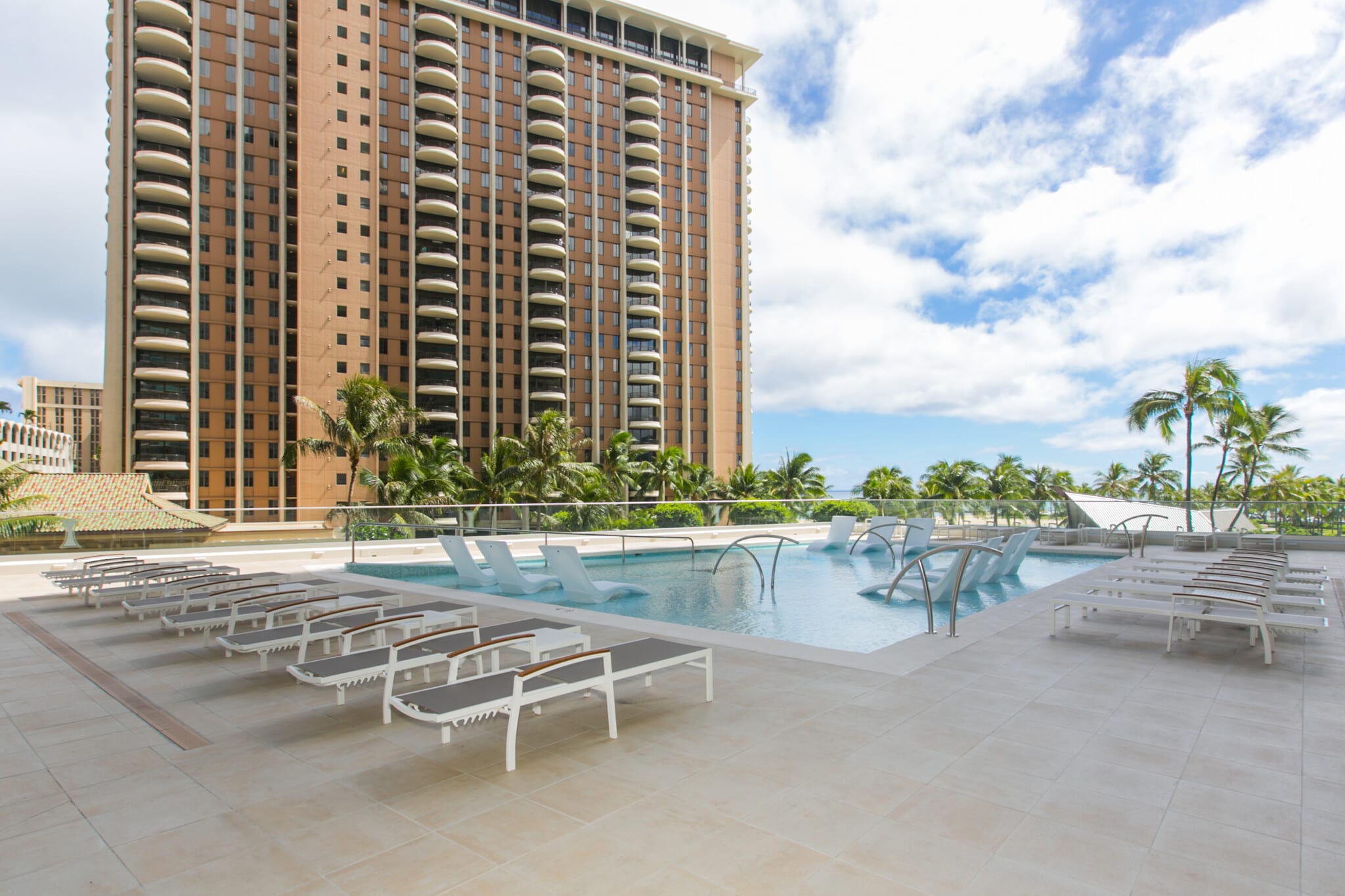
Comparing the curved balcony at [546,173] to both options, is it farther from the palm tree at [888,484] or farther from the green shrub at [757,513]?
the green shrub at [757,513]

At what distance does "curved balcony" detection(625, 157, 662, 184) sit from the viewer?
56.0 metres

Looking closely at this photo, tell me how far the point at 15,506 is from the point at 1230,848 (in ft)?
92.5

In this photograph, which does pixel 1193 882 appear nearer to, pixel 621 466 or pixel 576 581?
pixel 576 581

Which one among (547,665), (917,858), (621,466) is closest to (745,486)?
(621,466)

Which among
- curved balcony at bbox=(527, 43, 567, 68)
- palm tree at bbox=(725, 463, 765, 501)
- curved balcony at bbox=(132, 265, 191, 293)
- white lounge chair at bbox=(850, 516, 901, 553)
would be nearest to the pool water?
white lounge chair at bbox=(850, 516, 901, 553)

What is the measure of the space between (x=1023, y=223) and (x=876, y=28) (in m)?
12.3

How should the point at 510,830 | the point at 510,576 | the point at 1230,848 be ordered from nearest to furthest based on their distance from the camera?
the point at 1230,848
the point at 510,830
the point at 510,576

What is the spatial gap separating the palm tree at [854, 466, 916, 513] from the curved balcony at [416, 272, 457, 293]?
30.6m

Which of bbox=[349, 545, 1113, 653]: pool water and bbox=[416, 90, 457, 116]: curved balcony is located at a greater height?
bbox=[416, 90, 457, 116]: curved balcony

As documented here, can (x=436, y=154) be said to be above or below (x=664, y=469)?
above

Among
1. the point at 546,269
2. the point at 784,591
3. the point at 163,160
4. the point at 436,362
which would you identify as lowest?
the point at 784,591

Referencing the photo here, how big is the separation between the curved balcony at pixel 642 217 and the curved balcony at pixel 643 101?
24.3 ft

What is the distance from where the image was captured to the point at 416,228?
48750 mm

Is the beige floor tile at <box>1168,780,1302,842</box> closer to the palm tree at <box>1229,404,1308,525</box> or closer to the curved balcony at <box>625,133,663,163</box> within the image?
the palm tree at <box>1229,404,1308,525</box>
